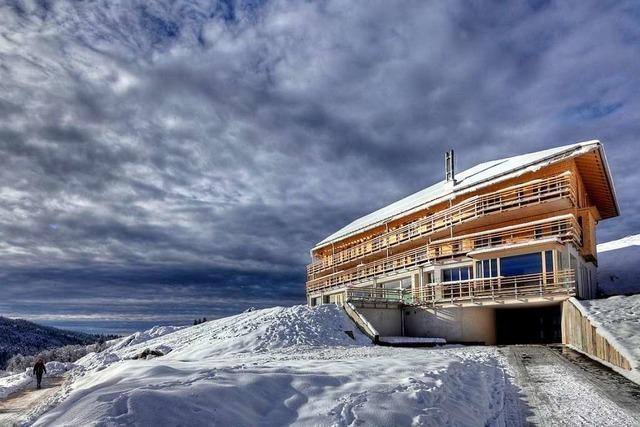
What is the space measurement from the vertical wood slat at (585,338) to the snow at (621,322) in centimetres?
21

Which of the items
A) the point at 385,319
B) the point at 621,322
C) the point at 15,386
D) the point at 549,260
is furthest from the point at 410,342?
the point at 15,386

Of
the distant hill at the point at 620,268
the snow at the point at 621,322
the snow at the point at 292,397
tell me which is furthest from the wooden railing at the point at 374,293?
the distant hill at the point at 620,268

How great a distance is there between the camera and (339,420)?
691cm

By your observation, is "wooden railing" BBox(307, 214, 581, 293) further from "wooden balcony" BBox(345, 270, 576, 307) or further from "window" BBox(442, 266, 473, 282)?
"wooden balcony" BBox(345, 270, 576, 307)

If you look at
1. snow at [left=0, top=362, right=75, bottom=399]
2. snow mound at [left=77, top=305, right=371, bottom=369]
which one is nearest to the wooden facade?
snow mound at [left=77, top=305, right=371, bottom=369]

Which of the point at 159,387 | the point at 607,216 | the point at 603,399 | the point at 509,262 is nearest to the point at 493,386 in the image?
the point at 603,399

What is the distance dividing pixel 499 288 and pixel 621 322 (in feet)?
32.6

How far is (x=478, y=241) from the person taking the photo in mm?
30641

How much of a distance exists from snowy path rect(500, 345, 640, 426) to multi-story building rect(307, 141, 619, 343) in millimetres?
11137

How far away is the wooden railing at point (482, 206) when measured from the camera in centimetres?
2664

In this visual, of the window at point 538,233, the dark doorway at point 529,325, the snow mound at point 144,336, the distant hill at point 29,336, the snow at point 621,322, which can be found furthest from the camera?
the distant hill at point 29,336

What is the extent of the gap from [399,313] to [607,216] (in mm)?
21416

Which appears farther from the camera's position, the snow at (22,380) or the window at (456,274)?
the window at (456,274)

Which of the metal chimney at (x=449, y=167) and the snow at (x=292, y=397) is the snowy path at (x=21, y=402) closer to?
the snow at (x=292, y=397)
